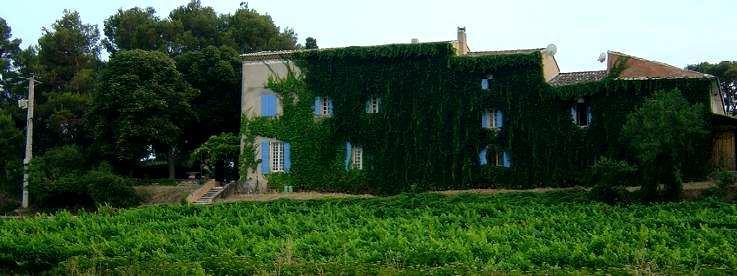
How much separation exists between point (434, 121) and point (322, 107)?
4.81 m

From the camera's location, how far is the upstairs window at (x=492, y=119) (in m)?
31.2

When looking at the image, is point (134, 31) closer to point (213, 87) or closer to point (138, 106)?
point (213, 87)

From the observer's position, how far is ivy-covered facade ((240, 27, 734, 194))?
97.3 ft

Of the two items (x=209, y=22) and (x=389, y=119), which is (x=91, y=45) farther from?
(x=389, y=119)

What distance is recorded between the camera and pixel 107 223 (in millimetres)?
25172

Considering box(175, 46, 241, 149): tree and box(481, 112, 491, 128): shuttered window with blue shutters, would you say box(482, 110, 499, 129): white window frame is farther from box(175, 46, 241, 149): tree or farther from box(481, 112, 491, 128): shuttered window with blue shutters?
box(175, 46, 241, 149): tree

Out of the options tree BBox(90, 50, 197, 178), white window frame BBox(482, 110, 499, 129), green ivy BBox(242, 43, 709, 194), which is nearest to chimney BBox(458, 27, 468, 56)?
green ivy BBox(242, 43, 709, 194)

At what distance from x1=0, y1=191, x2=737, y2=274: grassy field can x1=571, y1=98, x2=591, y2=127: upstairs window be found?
3937 mm

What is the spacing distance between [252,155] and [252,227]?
10.9m

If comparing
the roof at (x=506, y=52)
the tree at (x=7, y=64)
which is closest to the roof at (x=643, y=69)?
the roof at (x=506, y=52)

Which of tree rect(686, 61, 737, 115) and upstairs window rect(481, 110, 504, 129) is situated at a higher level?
tree rect(686, 61, 737, 115)

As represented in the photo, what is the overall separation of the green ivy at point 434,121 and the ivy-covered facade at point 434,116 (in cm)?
4

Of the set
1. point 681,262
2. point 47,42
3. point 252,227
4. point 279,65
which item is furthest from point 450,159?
point 47,42

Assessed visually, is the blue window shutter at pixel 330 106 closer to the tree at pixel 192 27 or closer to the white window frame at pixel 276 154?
the white window frame at pixel 276 154
